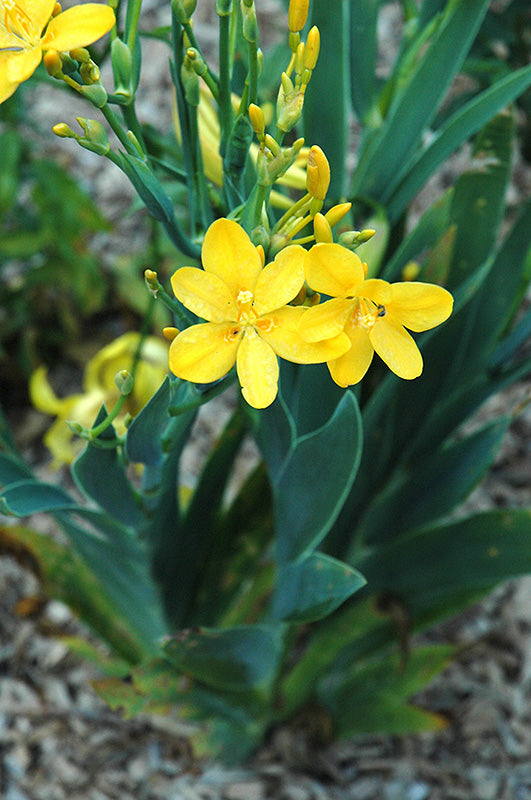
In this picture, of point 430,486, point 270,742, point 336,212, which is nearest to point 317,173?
point 336,212

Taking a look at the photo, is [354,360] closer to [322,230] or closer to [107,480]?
[322,230]

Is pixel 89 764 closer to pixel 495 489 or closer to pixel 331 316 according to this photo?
pixel 495 489

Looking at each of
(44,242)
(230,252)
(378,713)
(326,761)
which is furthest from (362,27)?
(326,761)

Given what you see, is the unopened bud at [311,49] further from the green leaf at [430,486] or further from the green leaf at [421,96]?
the green leaf at [430,486]

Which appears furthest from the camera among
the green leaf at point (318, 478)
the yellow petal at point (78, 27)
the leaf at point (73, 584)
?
the leaf at point (73, 584)

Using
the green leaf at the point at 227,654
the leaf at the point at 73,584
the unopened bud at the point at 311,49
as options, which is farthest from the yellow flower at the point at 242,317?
the leaf at the point at 73,584

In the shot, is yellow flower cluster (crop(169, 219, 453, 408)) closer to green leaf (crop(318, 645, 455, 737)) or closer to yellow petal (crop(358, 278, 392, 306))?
yellow petal (crop(358, 278, 392, 306))

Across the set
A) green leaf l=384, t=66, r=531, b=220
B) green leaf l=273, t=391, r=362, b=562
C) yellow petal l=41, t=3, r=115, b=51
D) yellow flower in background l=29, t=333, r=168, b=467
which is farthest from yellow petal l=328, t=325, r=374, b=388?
yellow flower in background l=29, t=333, r=168, b=467
